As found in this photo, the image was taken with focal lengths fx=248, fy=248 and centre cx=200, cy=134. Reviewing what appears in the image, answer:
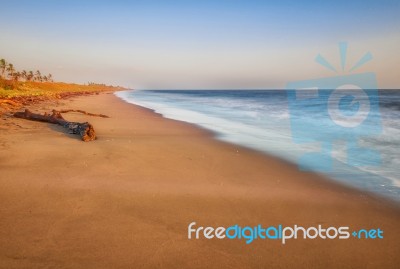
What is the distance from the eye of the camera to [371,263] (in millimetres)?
2570

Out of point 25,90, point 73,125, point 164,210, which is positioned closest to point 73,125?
point 73,125

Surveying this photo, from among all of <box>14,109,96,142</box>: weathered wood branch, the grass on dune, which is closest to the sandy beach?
<box>14,109,96,142</box>: weathered wood branch

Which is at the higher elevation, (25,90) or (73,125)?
(25,90)

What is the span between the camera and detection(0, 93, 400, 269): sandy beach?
253 cm

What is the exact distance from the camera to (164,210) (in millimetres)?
3428

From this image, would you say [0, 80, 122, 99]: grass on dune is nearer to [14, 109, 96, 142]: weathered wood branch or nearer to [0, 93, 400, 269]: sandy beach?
[14, 109, 96, 142]: weathered wood branch

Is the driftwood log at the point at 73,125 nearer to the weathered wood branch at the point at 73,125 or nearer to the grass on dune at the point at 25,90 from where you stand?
the weathered wood branch at the point at 73,125

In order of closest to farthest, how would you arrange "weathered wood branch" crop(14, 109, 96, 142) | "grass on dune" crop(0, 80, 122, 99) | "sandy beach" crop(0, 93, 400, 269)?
"sandy beach" crop(0, 93, 400, 269)
"weathered wood branch" crop(14, 109, 96, 142)
"grass on dune" crop(0, 80, 122, 99)

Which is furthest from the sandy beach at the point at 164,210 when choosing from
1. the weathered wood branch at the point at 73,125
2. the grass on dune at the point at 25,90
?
the grass on dune at the point at 25,90

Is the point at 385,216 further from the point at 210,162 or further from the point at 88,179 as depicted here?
the point at 88,179

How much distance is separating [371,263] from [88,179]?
4162mm

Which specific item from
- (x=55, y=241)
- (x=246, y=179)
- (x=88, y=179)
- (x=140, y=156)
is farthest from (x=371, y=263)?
(x=140, y=156)

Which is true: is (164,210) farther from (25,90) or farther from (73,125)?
(25,90)

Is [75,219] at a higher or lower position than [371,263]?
higher
